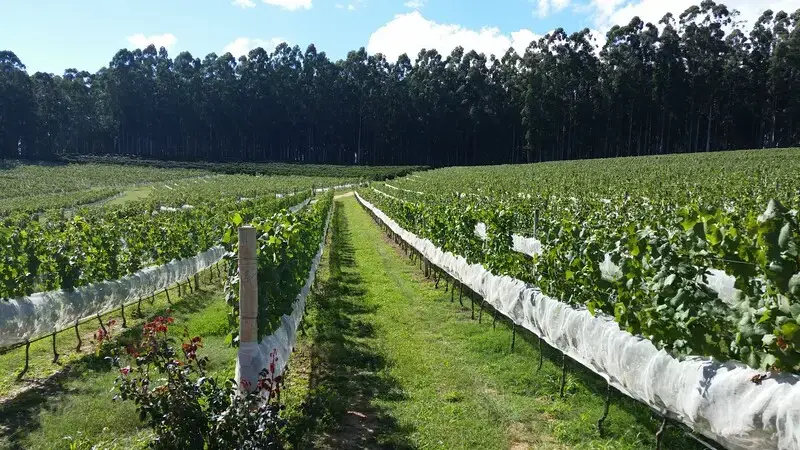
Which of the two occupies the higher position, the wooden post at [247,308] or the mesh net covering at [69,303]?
the wooden post at [247,308]

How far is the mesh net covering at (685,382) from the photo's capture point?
3355 mm

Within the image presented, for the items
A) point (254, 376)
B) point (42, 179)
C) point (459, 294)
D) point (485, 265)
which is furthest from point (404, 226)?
point (42, 179)

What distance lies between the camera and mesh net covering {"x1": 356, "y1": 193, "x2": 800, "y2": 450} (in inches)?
132

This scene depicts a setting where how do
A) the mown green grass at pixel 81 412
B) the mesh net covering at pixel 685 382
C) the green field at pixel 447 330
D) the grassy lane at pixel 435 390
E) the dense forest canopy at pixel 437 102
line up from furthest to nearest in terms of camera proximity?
1. the dense forest canopy at pixel 437 102
2. the mown green grass at pixel 81 412
3. the grassy lane at pixel 435 390
4. the green field at pixel 447 330
5. the mesh net covering at pixel 685 382

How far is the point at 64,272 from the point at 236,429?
5940 millimetres

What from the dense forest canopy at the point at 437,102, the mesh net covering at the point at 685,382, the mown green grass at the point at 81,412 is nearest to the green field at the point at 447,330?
the mown green grass at the point at 81,412

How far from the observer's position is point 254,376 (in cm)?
531

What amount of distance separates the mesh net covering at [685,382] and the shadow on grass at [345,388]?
1937mm

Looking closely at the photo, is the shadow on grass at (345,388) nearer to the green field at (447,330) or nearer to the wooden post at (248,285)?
the green field at (447,330)

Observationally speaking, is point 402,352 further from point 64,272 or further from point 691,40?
point 691,40

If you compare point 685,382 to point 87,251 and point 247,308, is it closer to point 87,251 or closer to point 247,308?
point 247,308


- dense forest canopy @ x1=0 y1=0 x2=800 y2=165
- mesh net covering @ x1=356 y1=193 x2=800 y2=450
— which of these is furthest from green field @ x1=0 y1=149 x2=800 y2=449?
dense forest canopy @ x1=0 y1=0 x2=800 y2=165

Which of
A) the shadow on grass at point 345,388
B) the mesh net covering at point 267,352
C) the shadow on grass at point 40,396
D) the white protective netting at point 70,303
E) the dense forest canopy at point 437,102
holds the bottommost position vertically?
the shadow on grass at point 40,396

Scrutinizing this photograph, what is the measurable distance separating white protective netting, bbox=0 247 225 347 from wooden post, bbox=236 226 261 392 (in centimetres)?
405
